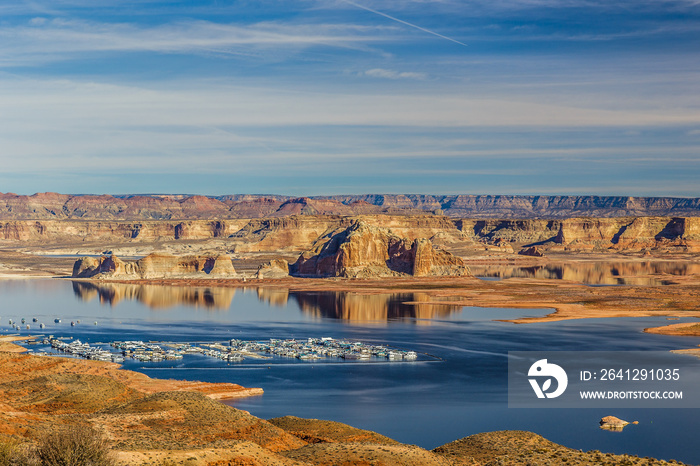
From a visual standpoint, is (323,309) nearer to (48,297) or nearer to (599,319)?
(599,319)

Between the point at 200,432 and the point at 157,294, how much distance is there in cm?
12036

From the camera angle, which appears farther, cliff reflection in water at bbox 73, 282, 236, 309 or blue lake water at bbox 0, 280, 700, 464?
cliff reflection in water at bbox 73, 282, 236, 309

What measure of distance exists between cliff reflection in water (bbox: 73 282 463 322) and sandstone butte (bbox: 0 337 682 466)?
63.2m

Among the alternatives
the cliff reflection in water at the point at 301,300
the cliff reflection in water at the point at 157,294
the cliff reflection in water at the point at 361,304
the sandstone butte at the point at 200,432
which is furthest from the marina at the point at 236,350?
the cliff reflection in water at the point at 157,294

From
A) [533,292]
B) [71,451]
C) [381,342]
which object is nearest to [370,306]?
[533,292]

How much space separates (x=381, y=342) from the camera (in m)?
97.6

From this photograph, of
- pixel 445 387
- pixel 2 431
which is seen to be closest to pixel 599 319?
pixel 445 387

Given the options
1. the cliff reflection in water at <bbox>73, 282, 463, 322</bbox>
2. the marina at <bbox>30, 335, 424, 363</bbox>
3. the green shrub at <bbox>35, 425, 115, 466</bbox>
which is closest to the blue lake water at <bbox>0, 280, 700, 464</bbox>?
the cliff reflection in water at <bbox>73, 282, 463, 322</bbox>

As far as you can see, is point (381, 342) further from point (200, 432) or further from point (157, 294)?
point (157, 294)

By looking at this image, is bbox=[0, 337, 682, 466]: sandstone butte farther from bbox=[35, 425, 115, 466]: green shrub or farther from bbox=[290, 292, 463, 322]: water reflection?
bbox=[290, 292, 463, 322]: water reflection

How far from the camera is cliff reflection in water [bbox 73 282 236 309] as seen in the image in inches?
5782

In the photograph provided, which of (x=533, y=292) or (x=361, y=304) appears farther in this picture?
(x=533, y=292)

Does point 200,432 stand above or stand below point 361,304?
below

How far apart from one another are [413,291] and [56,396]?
117829 mm
